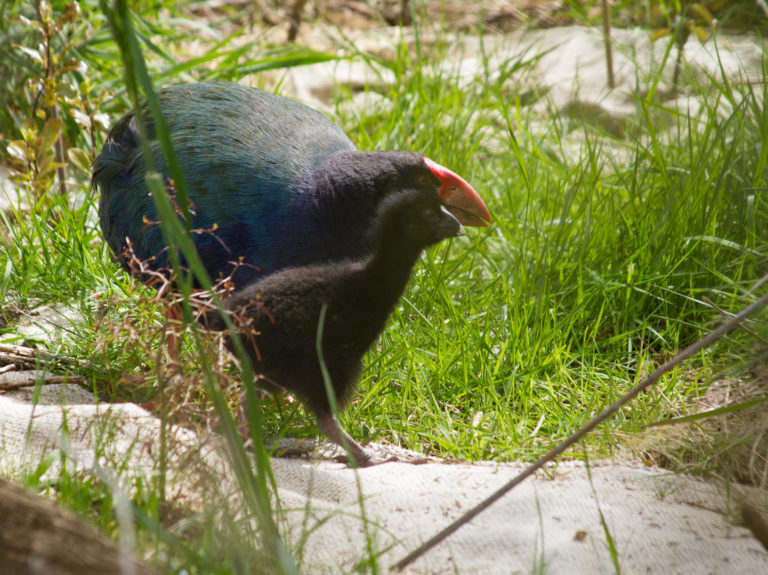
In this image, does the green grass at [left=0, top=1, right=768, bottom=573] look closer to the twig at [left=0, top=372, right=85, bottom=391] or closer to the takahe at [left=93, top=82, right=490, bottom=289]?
the twig at [left=0, top=372, right=85, bottom=391]

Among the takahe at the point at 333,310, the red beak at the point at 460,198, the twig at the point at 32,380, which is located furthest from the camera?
the red beak at the point at 460,198

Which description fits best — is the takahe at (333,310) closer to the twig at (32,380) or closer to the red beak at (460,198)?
the red beak at (460,198)

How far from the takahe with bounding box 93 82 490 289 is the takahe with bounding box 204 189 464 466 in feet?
0.51

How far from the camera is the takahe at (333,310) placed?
1.90 metres

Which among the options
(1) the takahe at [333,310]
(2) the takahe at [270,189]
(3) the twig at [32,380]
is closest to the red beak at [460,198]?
(2) the takahe at [270,189]

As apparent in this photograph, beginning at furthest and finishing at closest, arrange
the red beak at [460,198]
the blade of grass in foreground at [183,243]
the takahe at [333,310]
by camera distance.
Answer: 1. the red beak at [460,198]
2. the takahe at [333,310]
3. the blade of grass in foreground at [183,243]

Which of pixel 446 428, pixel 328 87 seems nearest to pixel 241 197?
pixel 446 428

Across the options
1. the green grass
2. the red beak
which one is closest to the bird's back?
the green grass

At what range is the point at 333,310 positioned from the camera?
1962mm

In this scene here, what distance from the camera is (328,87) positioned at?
475cm

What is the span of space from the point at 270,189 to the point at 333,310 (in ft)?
1.62

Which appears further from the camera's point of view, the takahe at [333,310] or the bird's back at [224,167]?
the bird's back at [224,167]

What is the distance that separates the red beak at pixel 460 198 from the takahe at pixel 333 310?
0.27 meters

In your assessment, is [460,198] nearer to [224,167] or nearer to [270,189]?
[270,189]
